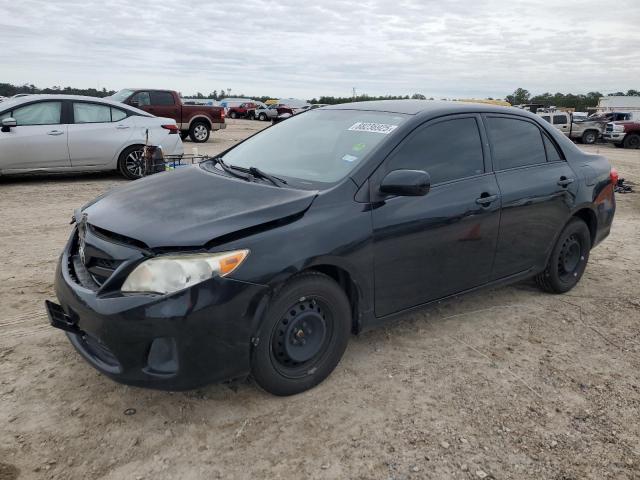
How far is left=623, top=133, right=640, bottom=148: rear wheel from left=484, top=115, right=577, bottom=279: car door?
23.2m

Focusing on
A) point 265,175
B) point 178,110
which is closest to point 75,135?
point 265,175

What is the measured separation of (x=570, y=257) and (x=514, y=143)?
129 centimetres

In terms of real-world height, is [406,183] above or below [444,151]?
below

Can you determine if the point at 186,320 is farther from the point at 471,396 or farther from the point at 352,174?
the point at 471,396

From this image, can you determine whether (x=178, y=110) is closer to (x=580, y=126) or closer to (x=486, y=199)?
(x=486, y=199)

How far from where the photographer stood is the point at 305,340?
9.98 ft

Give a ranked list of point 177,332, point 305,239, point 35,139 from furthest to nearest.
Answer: point 35,139 → point 305,239 → point 177,332

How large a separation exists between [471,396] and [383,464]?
86 centimetres

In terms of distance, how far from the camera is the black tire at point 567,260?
15.3ft

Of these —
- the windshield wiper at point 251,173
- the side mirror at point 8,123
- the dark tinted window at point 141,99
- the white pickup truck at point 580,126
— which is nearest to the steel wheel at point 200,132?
the dark tinted window at point 141,99

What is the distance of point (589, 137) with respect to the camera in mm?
25891

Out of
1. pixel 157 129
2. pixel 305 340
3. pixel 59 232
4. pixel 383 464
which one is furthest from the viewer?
pixel 157 129

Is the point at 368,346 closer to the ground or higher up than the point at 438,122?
closer to the ground

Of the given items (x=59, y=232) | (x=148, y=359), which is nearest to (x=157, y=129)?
(x=59, y=232)
